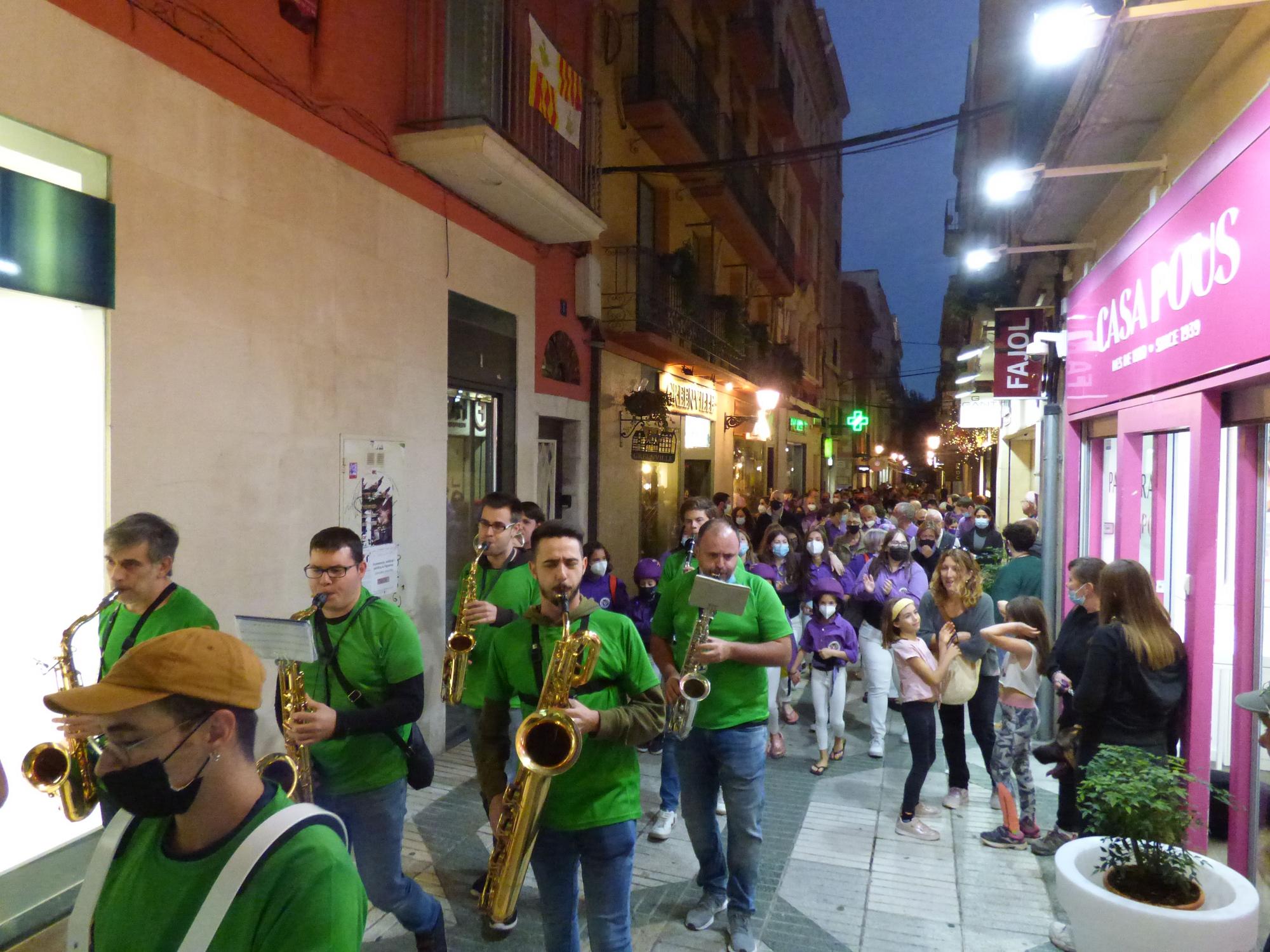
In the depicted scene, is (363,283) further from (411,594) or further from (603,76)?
(603,76)

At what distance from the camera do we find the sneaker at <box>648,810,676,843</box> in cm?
518

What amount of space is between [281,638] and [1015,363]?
8.55 metres

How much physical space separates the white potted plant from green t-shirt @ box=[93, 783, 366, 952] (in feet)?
9.56

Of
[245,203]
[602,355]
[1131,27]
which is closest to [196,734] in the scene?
[245,203]

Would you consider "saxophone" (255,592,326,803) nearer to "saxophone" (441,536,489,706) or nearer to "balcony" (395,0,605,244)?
"saxophone" (441,536,489,706)

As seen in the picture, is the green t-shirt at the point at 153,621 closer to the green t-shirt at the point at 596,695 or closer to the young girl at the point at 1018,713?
the green t-shirt at the point at 596,695

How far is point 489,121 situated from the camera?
20.7ft

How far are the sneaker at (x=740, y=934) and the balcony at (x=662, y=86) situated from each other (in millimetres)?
10289

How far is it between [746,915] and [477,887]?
5.22 ft

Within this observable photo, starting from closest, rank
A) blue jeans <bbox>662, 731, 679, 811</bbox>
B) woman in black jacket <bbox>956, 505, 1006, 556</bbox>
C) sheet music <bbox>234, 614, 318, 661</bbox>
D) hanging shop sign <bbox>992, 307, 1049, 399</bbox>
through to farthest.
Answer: sheet music <bbox>234, 614, 318, 661</bbox>, blue jeans <bbox>662, 731, 679, 811</bbox>, hanging shop sign <bbox>992, 307, 1049, 399</bbox>, woman in black jacket <bbox>956, 505, 1006, 556</bbox>

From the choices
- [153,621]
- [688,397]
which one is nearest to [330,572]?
[153,621]

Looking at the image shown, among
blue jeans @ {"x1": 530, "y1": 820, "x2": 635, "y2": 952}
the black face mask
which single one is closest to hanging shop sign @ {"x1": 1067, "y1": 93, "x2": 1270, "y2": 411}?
blue jeans @ {"x1": 530, "y1": 820, "x2": 635, "y2": 952}

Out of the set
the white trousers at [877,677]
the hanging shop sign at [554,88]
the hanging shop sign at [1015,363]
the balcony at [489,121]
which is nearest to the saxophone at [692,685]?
the white trousers at [877,677]

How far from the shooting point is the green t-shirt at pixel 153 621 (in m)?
3.51
